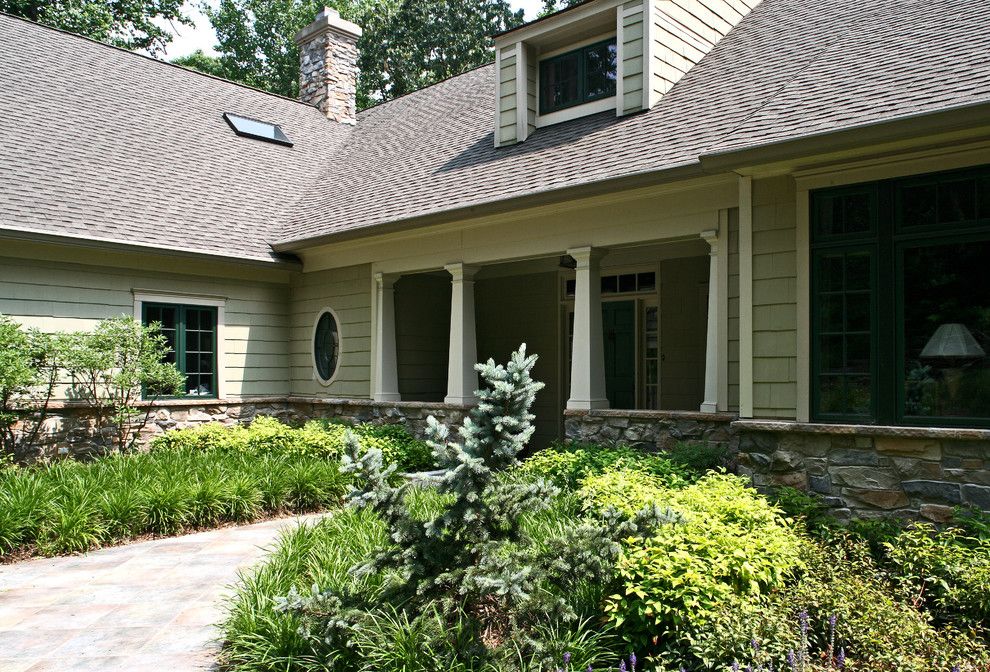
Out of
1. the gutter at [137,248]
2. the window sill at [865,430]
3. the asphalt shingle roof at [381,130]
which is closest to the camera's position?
the window sill at [865,430]

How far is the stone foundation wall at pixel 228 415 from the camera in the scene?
30.5 feet

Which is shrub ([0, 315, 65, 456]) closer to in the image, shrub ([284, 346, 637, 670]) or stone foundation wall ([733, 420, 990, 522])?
shrub ([284, 346, 637, 670])

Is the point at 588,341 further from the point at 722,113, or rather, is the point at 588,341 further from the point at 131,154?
the point at 131,154

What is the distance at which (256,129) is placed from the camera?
13836 mm

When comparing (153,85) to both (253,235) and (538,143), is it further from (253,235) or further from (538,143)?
(538,143)

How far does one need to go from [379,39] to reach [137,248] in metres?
20.0

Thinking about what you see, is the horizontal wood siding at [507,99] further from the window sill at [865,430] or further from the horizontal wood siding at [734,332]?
the window sill at [865,430]

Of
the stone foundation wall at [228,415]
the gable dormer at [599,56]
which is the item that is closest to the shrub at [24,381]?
the stone foundation wall at [228,415]

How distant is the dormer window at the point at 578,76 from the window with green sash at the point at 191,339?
559 centimetres

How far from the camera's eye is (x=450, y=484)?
3693 mm

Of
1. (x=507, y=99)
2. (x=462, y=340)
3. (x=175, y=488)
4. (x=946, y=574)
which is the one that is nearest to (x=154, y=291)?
(x=175, y=488)

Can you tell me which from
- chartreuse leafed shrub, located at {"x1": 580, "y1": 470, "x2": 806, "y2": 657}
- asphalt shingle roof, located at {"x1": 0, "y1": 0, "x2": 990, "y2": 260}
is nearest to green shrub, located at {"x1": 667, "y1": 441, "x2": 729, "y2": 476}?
chartreuse leafed shrub, located at {"x1": 580, "y1": 470, "x2": 806, "y2": 657}

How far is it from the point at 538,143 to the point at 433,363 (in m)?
3.80

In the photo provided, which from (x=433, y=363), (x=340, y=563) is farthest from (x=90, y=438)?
(x=340, y=563)
